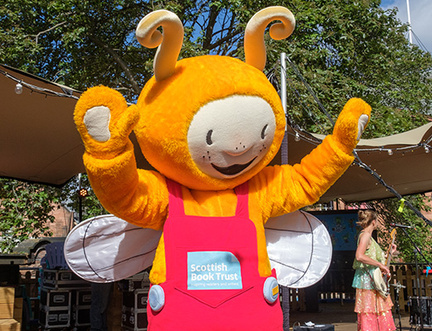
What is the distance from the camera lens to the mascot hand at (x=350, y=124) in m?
3.24

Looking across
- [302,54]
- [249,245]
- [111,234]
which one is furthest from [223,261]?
[302,54]

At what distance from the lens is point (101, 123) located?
2719mm

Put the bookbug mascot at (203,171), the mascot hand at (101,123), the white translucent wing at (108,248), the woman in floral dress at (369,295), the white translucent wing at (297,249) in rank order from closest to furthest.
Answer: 1. the mascot hand at (101,123)
2. the bookbug mascot at (203,171)
3. the white translucent wing at (108,248)
4. the white translucent wing at (297,249)
5. the woman in floral dress at (369,295)

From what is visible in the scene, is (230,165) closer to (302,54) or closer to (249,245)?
(249,245)

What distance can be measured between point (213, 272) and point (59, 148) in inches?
134

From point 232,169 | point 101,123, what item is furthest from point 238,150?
point 101,123

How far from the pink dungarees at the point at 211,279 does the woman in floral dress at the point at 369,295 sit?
6.72 ft

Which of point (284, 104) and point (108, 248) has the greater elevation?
point (284, 104)

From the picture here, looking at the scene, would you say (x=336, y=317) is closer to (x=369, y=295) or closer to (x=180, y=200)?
(x=369, y=295)

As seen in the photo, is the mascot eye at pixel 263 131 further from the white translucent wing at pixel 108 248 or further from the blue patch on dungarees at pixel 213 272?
the white translucent wing at pixel 108 248

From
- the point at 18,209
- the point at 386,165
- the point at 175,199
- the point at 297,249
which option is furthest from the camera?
the point at 18,209

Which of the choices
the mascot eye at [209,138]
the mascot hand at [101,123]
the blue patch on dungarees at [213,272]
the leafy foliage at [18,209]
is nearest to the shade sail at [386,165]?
the mascot eye at [209,138]

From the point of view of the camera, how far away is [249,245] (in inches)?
122

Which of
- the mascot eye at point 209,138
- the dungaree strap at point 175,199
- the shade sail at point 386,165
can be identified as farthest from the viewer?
the shade sail at point 386,165
